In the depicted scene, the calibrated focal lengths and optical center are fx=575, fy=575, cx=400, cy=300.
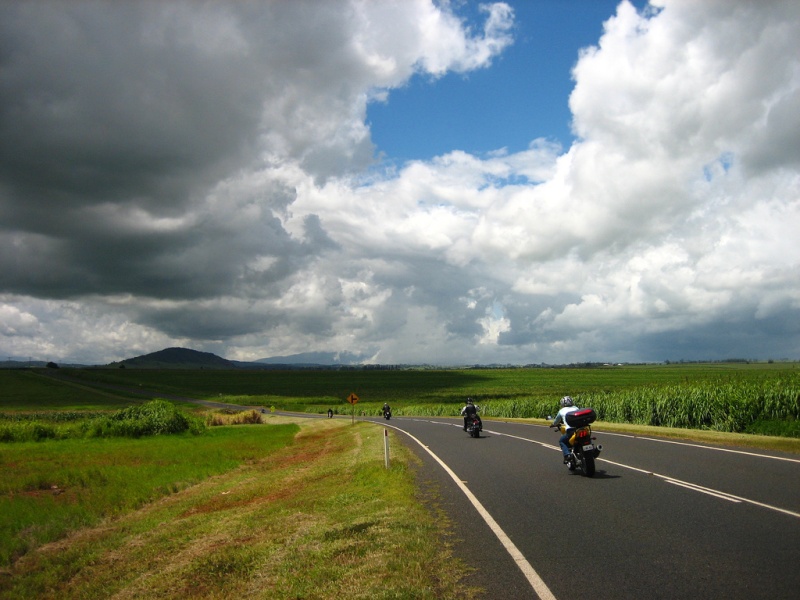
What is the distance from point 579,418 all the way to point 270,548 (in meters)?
8.05

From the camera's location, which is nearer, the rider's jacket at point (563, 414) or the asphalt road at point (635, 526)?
the asphalt road at point (635, 526)

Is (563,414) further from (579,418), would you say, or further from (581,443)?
(581,443)

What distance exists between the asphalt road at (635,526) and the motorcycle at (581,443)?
13.4 inches

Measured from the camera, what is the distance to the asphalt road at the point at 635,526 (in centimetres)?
620

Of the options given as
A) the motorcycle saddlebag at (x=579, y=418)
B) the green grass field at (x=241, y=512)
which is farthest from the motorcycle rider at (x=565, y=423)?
the green grass field at (x=241, y=512)

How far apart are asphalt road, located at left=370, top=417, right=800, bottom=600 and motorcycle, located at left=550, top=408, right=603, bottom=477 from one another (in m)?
0.34

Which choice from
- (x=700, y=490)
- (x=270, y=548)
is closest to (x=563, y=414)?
(x=700, y=490)

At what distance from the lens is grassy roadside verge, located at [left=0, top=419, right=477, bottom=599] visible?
700 cm

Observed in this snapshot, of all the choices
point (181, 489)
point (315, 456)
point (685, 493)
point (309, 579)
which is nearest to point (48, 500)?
point (181, 489)

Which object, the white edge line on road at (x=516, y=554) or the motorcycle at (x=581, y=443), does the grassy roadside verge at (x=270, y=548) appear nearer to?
the white edge line on road at (x=516, y=554)

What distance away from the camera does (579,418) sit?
45.9 ft

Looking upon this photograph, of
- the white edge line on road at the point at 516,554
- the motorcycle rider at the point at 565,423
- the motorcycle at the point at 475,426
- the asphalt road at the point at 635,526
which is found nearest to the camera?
the white edge line on road at the point at 516,554

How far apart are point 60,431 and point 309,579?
Result: 141 feet

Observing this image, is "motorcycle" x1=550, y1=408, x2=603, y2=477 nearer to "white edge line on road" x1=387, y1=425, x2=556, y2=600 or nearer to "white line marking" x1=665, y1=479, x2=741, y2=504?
"white line marking" x1=665, y1=479, x2=741, y2=504
